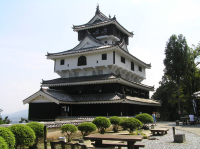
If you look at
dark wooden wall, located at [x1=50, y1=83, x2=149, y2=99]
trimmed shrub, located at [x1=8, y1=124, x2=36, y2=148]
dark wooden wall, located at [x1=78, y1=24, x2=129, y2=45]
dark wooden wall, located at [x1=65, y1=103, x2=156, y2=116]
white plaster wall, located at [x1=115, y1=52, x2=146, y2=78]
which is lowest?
trimmed shrub, located at [x1=8, y1=124, x2=36, y2=148]

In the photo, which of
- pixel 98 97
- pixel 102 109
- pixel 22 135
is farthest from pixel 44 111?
pixel 22 135

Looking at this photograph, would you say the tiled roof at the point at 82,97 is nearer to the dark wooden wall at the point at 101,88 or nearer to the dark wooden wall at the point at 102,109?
the dark wooden wall at the point at 101,88

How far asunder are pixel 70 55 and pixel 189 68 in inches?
1017

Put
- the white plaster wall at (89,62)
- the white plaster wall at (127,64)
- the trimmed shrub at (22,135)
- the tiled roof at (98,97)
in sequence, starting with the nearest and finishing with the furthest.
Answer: the trimmed shrub at (22,135), the tiled roof at (98,97), the white plaster wall at (89,62), the white plaster wall at (127,64)

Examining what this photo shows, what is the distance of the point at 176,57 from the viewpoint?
43.1 metres

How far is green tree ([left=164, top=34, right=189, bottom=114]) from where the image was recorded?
42844 millimetres

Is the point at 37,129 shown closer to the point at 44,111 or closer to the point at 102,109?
the point at 44,111

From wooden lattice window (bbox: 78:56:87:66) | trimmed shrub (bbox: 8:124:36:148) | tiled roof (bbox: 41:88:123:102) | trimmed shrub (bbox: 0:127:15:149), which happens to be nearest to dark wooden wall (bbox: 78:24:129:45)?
wooden lattice window (bbox: 78:56:87:66)

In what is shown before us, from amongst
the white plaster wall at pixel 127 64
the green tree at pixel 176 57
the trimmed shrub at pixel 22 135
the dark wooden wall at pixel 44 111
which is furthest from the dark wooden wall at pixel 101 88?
the trimmed shrub at pixel 22 135

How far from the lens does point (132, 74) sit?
128 ft

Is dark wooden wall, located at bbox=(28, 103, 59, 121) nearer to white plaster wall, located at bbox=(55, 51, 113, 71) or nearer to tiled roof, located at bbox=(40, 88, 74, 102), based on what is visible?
tiled roof, located at bbox=(40, 88, 74, 102)

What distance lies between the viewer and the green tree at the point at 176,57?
4284 centimetres

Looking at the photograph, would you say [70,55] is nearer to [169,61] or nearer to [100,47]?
[100,47]

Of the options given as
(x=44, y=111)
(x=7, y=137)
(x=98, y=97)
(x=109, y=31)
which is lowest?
(x=7, y=137)
